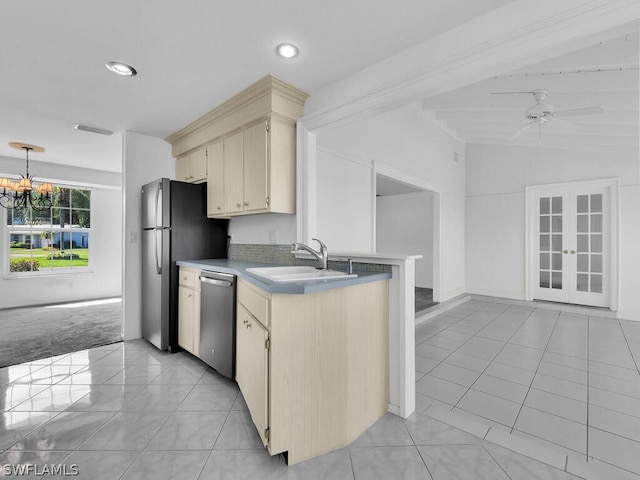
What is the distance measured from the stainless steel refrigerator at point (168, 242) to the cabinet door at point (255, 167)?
862 mm

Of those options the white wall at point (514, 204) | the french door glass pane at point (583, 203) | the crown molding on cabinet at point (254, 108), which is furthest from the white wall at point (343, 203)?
the french door glass pane at point (583, 203)

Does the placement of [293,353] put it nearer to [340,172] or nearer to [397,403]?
[397,403]

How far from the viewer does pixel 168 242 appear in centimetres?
322

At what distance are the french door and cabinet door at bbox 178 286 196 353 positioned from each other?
229 inches

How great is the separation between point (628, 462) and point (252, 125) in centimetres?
340

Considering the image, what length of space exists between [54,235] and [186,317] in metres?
4.86

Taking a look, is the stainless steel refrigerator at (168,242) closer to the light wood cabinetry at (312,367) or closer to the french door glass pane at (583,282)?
the light wood cabinetry at (312,367)

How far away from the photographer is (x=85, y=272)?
20.4ft

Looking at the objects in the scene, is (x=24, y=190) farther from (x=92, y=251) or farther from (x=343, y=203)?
(x=343, y=203)

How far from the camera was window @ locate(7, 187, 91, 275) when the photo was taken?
556 centimetres

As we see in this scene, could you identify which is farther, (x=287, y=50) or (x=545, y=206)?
(x=545, y=206)

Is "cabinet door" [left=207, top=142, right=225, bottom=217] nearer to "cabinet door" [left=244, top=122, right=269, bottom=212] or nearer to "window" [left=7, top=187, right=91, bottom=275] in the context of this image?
"cabinet door" [left=244, top=122, right=269, bottom=212]

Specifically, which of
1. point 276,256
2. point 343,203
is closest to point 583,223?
point 343,203

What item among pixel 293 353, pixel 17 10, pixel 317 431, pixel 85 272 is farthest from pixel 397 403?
pixel 85 272
